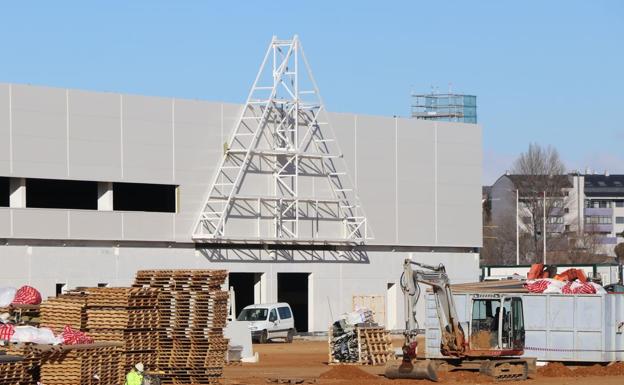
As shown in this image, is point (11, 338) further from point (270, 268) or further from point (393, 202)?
point (393, 202)

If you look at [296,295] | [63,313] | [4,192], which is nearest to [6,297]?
[63,313]

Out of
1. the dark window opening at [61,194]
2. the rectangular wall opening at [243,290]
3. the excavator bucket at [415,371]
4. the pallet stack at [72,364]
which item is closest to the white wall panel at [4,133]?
the dark window opening at [61,194]

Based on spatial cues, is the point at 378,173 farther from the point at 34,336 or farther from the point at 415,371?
the point at 34,336

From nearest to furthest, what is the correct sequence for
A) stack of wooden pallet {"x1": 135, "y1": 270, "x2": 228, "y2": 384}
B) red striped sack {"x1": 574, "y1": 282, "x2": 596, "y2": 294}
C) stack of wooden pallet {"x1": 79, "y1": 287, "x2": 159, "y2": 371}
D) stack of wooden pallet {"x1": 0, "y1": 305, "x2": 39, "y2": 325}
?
stack of wooden pallet {"x1": 79, "y1": 287, "x2": 159, "y2": 371}, stack of wooden pallet {"x1": 135, "y1": 270, "x2": 228, "y2": 384}, stack of wooden pallet {"x1": 0, "y1": 305, "x2": 39, "y2": 325}, red striped sack {"x1": 574, "y1": 282, "x2": 596, "y2": 294}

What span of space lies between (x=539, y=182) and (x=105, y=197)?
9994 centimetres

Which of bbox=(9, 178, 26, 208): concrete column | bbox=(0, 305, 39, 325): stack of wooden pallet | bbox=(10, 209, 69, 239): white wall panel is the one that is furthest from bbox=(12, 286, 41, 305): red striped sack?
bbox=(9, 178, 26, 208): concrete column

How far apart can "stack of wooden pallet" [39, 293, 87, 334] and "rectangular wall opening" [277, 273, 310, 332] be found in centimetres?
3245

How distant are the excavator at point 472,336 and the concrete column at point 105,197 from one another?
20671 mm

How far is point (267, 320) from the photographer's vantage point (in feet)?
189

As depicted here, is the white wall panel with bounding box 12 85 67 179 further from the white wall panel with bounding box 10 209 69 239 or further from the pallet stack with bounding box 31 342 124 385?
the pallet stack with bounding box 31 342 124 385

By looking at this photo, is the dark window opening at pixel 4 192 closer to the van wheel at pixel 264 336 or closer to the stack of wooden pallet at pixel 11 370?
the van wheel at pixel 264 336

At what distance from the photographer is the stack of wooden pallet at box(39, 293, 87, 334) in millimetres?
Answer: 31797

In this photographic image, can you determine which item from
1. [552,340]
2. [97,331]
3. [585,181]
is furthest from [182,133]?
[585,181]

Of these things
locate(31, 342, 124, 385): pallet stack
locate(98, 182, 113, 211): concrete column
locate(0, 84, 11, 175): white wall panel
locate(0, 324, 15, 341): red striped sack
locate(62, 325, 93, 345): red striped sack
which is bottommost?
locate(31, 342, 124, 385): pallet stack
